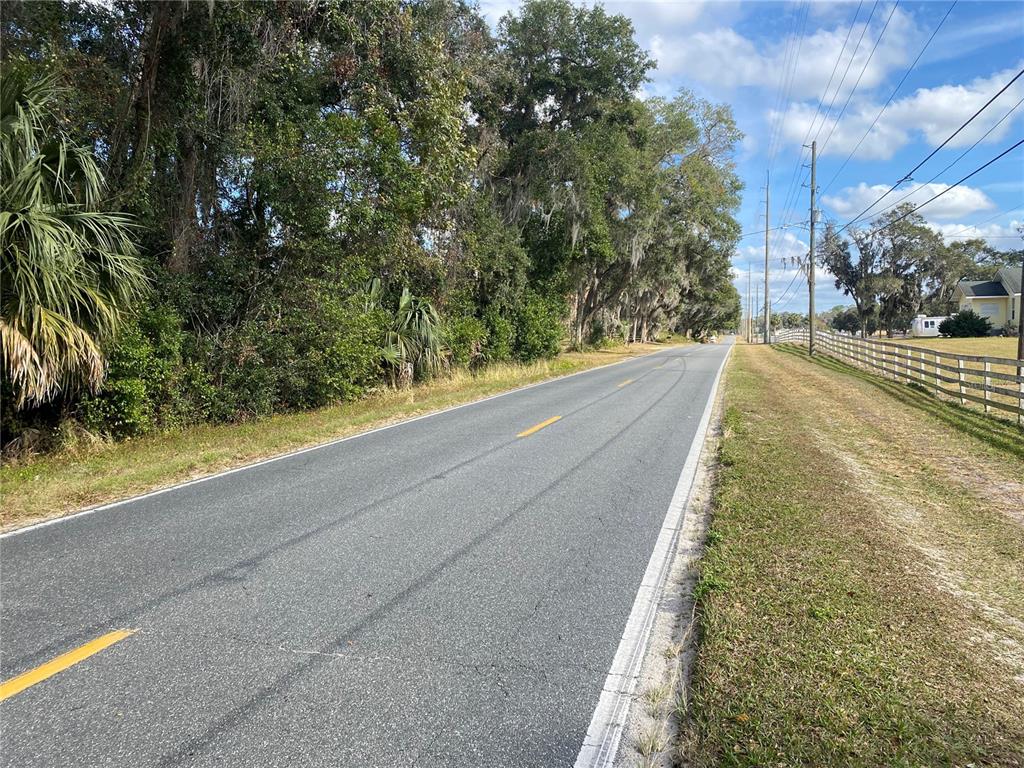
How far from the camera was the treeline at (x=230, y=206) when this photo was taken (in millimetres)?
8375

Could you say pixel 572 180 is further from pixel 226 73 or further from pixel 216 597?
pixel 216 597

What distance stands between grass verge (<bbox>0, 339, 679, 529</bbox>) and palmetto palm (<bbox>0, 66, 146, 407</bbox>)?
1.03m

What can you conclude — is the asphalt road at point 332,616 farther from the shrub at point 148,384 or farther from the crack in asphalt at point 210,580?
the shrub at point 148,384

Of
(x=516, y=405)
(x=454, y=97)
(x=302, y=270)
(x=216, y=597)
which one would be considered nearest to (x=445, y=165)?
(x=454, y=97)

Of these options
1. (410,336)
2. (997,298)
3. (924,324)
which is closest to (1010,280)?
(997,298)

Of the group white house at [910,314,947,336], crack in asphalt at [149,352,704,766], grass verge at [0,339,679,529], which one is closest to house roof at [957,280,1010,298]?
white house at [910,314,947,336]

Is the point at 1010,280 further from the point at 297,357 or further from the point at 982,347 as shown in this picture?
the point at 297,357

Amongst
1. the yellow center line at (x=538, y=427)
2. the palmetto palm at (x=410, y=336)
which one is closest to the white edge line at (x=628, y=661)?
the yellow center line at (x=538, y=427)

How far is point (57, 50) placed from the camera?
33.1ft

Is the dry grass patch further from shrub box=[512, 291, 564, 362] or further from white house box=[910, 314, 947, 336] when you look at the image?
white house box=[910, 314, 947, 336]

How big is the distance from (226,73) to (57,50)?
2433 mm

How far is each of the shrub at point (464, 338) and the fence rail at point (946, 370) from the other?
12.6 metres

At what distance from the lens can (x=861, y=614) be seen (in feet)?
12.5

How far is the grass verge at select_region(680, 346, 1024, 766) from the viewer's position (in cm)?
274
